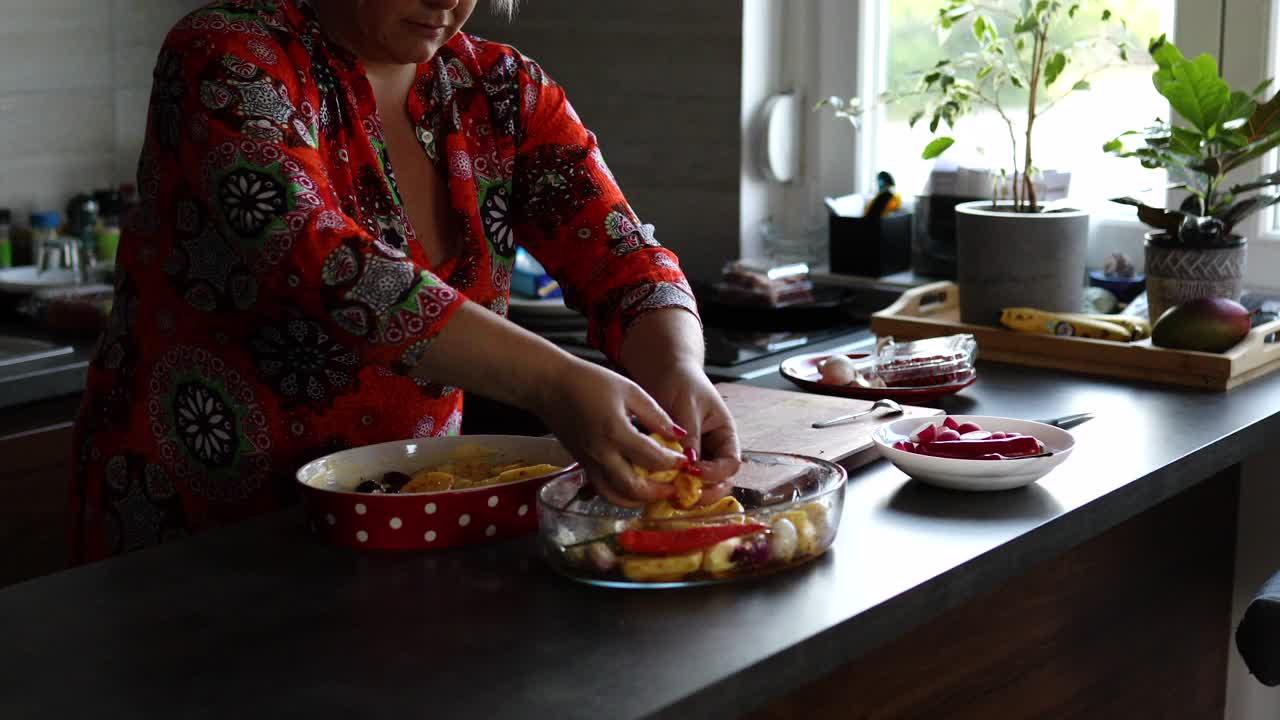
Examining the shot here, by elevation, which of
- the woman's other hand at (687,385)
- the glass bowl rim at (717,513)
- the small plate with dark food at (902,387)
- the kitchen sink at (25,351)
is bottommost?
the kitchen sink at (25,351)

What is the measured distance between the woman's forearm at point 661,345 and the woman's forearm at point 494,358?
20 centimetres

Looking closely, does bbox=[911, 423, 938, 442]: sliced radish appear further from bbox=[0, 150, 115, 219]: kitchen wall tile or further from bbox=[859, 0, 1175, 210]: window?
bbox=[0, 150, 115, 219]: kitchen wall tile

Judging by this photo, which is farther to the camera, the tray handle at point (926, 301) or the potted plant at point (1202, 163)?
the tray handle at point (926, 301)

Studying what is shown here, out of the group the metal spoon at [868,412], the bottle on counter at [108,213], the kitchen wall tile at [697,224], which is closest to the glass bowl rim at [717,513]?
the metal spoon at [868,412]

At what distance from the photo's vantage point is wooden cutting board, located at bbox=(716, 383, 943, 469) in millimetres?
1358

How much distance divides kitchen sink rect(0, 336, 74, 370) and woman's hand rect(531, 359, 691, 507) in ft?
4.46

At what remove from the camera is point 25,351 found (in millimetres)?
2189

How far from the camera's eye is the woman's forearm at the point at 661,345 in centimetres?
124

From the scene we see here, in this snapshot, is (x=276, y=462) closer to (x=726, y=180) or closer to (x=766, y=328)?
(x=766, y=328)

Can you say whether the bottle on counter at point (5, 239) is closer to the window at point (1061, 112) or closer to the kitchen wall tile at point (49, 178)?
the kitchen wall tile at point (49, 178)

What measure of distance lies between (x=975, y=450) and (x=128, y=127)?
2.28 meters

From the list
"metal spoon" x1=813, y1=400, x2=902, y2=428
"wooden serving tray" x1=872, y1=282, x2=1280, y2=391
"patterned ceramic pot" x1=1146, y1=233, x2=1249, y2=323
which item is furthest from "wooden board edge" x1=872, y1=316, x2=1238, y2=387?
"metal spoon" x1=813, y1=400, x2=902, y2=428

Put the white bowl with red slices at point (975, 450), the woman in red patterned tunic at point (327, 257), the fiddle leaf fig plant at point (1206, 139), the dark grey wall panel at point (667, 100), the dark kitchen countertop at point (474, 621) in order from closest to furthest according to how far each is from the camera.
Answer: the dark kitchen countertop at point (474, 621) → the woman in red patterned tunic at point (327, 257) → the white bowl with red slices at point (975, 450) → the fiddle leaf fig plant at point (1206, 139) → the dark grey wall panel at point (667, 100)

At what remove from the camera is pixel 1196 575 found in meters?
1.90
